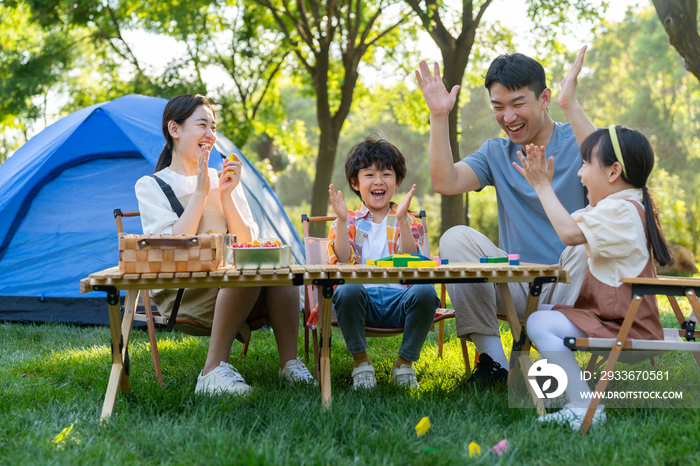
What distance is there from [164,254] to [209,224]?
2.81 ft

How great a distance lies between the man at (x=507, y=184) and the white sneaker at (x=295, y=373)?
66cm

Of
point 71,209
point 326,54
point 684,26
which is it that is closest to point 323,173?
point 326,54

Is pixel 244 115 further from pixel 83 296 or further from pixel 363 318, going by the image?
pixel 363 318

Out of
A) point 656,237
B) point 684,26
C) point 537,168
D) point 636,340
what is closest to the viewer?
point 636,340

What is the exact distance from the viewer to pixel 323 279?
6.36 ft

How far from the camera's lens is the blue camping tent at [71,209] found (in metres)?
4.16

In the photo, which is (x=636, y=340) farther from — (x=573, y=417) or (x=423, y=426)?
(x=423, y=426)

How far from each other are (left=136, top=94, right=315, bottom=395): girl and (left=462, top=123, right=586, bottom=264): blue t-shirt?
1074 mm

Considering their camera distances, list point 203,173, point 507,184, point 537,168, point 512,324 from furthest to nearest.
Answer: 1. point 507,184
2. point 203,173
3. point 512,324
4. point 537,168

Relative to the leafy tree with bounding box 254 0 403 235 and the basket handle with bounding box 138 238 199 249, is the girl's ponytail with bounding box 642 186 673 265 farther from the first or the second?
the leafy tree with bounding box 254 0 403 235

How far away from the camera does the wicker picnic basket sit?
5.74 ft

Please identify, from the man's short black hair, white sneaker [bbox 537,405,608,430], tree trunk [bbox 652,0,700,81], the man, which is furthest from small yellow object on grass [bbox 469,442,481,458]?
tree trunk [bbox 652,0,700,81]

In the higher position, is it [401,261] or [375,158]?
[375,158]

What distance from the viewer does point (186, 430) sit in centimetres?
184
